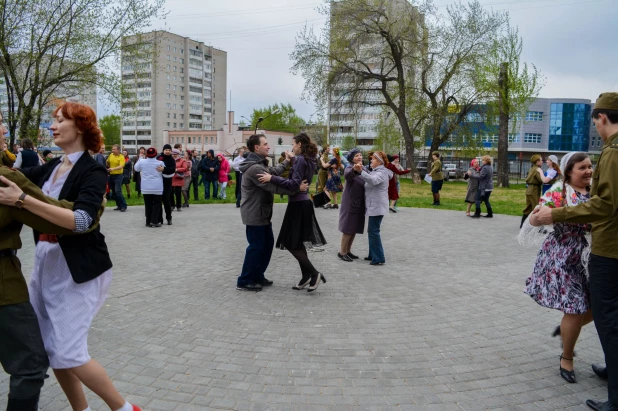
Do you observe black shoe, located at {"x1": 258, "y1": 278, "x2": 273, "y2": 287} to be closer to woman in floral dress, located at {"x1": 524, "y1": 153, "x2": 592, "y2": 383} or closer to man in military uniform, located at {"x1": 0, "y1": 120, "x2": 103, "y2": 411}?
woman in floral dress, located at {"x1": 524, "y1": 153, "x2": 592, "y2": 383}

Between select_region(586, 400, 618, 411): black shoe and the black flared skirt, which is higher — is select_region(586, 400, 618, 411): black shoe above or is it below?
below

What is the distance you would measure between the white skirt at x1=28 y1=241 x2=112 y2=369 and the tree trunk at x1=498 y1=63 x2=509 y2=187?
36.5m

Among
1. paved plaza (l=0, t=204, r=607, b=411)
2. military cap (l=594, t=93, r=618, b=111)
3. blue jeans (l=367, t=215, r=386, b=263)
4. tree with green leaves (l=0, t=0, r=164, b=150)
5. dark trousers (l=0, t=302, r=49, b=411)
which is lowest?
paved plaza (l=0, t=204, r=607, b=411)

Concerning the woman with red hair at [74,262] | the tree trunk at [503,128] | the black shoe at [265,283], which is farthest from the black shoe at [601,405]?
the tree trunk at [503,128]

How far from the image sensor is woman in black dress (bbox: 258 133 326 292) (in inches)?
236

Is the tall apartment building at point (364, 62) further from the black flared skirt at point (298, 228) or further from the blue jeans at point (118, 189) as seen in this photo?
the black flared skirt at point (298, 228)

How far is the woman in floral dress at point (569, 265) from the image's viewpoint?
12.4 ft

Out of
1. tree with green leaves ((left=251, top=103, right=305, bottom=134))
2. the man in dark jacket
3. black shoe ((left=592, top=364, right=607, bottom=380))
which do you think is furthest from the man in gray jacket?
tree with green leaves ((left=251, top=103, right=305, bottom=134))

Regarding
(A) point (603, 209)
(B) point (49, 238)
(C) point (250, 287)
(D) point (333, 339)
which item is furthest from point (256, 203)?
(A) point (603, 209)

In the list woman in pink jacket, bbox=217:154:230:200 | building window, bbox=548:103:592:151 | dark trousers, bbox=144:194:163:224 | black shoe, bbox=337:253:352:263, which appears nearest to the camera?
black shoe, bbox=337:253:352:263

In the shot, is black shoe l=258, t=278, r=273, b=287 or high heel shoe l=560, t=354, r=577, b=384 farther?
black shoe l=258, t=278, r=273, b=287

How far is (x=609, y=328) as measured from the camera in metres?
3.23

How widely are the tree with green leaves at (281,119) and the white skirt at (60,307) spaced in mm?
94050

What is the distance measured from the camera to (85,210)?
247 cm
